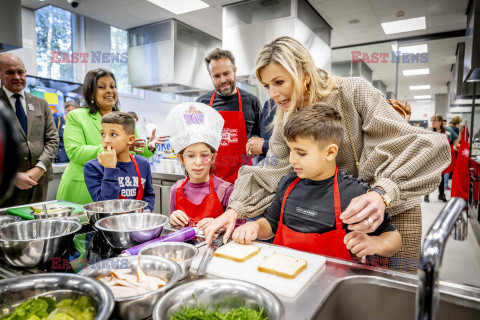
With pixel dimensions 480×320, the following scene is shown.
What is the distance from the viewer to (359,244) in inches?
35.5

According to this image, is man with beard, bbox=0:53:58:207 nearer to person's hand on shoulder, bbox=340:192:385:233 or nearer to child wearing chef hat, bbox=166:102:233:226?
child wearing chef hat, bbox=166:102:233:226

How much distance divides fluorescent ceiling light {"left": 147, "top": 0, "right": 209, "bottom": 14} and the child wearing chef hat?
316cm

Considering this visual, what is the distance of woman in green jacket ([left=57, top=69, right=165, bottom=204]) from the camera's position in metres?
2.08

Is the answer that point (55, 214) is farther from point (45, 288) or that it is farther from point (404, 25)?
point (404, 25)

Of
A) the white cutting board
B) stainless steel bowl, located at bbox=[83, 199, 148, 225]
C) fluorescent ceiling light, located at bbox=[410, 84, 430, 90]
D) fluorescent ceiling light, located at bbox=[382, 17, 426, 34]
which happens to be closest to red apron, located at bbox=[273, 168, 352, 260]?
the white cutting board

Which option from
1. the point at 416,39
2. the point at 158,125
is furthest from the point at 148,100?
the point at 416,39

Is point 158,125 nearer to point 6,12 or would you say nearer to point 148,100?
point 148,100

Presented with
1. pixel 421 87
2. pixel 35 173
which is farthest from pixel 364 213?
pixel 421 87

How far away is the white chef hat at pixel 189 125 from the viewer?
1.59m

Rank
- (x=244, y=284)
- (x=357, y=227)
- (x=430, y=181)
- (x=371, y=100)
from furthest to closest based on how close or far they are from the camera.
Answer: (x=371, y=100), (x=430, y=181), (x=357, y=227), (x=244, y=284)

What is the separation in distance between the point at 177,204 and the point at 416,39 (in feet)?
17.8

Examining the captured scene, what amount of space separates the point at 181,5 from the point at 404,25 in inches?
134

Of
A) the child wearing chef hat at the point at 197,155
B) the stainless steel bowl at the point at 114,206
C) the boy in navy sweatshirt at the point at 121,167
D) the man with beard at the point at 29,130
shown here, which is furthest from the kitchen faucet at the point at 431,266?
the man with beard at the point at 29,130

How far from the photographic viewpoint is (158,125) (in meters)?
7.12
